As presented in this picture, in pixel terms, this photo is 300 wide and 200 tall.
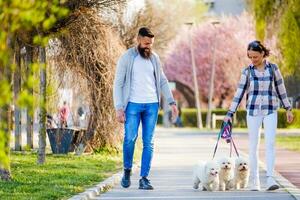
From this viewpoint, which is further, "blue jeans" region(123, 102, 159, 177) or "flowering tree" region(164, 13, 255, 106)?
"flowering tree" region(164, 13, 255, 106)

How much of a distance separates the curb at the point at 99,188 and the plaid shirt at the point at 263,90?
2.17 m

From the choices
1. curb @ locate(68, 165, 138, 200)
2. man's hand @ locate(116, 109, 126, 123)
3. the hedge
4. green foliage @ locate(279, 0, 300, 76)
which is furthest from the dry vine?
the hedge

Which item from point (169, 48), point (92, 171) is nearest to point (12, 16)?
point (92, 171)

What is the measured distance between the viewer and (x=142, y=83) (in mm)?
11742

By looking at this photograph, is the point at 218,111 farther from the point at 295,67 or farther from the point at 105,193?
the point at 105,193

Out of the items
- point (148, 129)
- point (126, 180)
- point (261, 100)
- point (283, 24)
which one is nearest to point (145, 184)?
point (126, 180)

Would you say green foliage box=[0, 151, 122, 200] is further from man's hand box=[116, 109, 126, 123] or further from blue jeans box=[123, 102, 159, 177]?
man's hand box=[116, 109, 126, 123]

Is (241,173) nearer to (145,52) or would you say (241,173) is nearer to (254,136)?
(254,136)

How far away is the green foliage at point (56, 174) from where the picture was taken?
1097 centimetres

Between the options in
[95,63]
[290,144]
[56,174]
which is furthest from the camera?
[290,144]

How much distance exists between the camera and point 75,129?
64.2 ft

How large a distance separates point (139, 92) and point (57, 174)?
271 centimetres

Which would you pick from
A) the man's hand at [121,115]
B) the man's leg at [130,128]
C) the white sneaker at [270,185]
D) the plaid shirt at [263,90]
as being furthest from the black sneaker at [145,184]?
the plaid shirt at [263,90]

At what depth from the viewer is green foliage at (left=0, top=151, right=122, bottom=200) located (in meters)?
11.0
